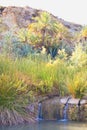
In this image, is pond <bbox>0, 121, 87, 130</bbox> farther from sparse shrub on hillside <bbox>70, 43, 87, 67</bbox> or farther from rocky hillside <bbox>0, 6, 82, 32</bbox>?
rocky hillside <bbox>0, 6, 82, 32</bbox>

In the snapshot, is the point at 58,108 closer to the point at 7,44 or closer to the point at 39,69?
the point at 39,69

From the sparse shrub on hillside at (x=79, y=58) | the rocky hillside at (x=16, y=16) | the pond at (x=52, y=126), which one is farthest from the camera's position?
the rocky hillside at (x=16, y=16)

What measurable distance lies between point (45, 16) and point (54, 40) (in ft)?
4.51

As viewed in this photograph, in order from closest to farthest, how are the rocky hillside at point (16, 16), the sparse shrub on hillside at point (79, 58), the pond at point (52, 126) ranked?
the pond at point (52, 126), the sparse shrub on hillside at point (79, 58), the rocky hillside at point (16, 16)

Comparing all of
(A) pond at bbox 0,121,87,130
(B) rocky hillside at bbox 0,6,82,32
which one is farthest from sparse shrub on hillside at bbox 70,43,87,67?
(B) rocky hillside at bbox 0,6,82,32

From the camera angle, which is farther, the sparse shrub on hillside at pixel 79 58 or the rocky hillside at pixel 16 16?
the rocky hillside at pixel 16 16

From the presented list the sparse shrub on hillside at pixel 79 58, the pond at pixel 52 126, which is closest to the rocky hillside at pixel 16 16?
the sparse shrub on hillside at pixel 79 58

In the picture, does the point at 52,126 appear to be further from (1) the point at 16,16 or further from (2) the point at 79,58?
(1) the point at 16,16

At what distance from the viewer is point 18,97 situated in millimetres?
12711

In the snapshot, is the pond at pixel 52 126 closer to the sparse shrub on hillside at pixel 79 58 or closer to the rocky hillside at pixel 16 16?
the sparse shrub on hillside at pixel 79 58

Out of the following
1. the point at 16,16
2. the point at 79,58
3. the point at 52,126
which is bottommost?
the point at 52,126

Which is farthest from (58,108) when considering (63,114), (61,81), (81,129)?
(81,129)

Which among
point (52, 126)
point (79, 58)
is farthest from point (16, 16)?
point (52, 126)

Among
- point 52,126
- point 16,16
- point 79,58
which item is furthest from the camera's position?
point 16,16
